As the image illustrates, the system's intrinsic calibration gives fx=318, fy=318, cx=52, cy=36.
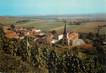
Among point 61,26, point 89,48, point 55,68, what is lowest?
point 55,68

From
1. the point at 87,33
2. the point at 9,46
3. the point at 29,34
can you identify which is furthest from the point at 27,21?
the point at 87,33

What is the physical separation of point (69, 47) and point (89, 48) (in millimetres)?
283

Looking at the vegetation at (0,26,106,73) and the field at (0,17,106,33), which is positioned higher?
the field at (0,17,106,33)

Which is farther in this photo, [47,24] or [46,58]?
[46,58]

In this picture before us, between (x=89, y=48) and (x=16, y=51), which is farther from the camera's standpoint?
→ (x=16, y=51)

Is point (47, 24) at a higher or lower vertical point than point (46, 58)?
higher

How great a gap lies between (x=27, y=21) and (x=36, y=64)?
2.09ft

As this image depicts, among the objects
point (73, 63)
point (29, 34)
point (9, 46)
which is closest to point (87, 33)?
point (73, 63)

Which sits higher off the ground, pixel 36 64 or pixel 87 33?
pixel 87 33

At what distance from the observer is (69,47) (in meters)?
4.46

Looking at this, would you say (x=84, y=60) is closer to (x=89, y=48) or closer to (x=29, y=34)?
(x=89, y=48)

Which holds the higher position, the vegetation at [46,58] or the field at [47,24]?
the field at [47,24]

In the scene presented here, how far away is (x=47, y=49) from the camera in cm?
462

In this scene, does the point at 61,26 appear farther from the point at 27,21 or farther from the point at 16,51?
the point at 16,51
